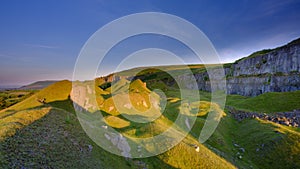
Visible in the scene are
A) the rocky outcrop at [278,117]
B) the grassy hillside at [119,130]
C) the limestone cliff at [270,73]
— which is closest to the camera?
the grassy hillside at [119,130]

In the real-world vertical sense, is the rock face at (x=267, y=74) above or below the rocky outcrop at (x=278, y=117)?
above

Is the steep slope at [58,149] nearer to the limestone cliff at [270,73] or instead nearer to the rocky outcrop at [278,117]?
the rocky outcrop at [278,117]

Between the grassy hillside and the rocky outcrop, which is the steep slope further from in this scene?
the rocky outcrop

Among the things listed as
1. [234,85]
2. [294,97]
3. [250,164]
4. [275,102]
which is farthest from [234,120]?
[234,85]

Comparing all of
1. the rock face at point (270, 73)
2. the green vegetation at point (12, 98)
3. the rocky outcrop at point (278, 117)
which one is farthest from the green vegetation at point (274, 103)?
the green vegetation at point (12, 98)

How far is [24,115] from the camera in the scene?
13320 millimetres

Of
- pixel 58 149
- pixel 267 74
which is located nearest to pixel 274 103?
pixel 267 74

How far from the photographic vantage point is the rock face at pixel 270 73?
220 ft

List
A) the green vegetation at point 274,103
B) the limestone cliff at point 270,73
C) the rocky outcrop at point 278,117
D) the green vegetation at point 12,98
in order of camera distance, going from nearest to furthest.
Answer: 1. the rocky outcrop at point 278,117
2. the green vegetation at point 12,98
3. the green vegetation at point 274,103
4. the limestone cliff at point 270,73

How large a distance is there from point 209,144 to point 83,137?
17728 millimetres

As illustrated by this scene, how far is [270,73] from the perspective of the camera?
77.0 m

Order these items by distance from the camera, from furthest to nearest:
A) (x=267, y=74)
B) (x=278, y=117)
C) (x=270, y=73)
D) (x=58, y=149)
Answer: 1. (x=267, y=74)
2. (x=270, y=73)
3. (x=278, y=117)
4. (x=58, y=149)

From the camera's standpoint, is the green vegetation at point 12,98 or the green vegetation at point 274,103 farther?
the green vegetation at point 274,103

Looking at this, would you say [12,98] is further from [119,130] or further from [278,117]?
[278,117]
